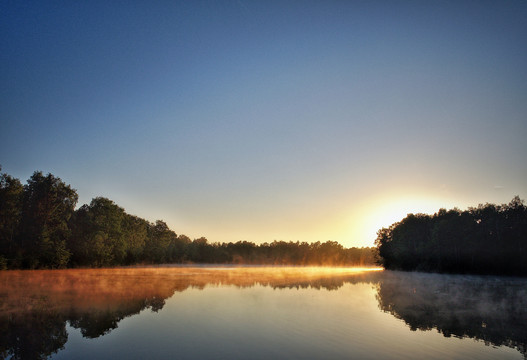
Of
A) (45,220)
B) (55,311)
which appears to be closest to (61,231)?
(45,220)

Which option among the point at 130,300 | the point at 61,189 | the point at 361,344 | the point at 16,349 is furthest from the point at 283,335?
the point at 61,189

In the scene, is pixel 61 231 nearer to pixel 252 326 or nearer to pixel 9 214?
pixel 9 214

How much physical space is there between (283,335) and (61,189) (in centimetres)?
6618

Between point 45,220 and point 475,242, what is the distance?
86.4m

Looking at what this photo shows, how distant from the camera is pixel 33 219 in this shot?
63.8 meters

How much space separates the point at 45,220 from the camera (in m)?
65.6

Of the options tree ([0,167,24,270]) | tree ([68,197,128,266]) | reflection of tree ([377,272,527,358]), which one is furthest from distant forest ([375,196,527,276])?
tree ([0,167,24,270])

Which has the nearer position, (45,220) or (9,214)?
(9,214)

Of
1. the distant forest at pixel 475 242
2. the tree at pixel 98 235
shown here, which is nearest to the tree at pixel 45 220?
the tree at pixel 98 235

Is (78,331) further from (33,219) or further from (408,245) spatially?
(408,245)

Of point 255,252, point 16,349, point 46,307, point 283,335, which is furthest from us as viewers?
point 255,252

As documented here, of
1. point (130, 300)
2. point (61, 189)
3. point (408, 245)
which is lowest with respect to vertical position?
point (130, 300)

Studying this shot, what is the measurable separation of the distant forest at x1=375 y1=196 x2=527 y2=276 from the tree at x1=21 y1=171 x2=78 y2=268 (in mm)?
82359

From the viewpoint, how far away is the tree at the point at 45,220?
6219 centimetres
